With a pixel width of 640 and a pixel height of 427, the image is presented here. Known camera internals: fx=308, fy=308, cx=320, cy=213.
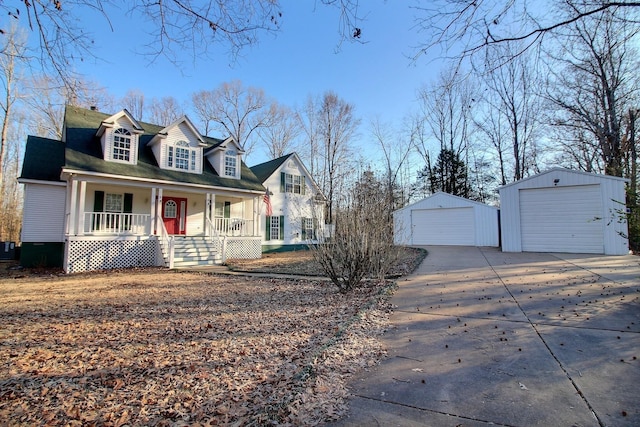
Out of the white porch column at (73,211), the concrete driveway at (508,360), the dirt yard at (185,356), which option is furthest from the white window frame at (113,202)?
the concrete driveway at (508,360)

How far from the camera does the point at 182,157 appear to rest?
15062mm

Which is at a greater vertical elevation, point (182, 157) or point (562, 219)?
point (182, 157)

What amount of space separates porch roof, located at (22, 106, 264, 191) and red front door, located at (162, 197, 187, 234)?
1.65m

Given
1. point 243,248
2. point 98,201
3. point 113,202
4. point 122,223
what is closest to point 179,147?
point 113,202

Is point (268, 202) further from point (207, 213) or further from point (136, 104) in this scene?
point (136, 104)

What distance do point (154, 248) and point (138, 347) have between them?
10.4 meters

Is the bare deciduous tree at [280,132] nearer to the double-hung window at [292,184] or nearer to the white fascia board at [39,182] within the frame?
the double-hung window at [292,184]

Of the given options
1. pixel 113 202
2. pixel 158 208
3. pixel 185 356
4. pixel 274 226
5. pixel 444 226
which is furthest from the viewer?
pixel 274 226

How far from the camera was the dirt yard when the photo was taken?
7.99 feet

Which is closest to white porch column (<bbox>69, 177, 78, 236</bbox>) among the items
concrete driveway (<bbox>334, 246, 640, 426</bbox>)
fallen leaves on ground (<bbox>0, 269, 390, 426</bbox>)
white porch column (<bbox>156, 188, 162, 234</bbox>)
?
white porch column (<bbox>156, 188, 162, 234</bbox>)

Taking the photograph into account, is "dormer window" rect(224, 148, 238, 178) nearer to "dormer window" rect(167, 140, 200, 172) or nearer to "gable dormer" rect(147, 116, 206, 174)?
"gable dormer" rect(147, 116, 206, 174)

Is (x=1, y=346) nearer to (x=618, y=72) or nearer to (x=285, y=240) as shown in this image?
(x=285, y=240)

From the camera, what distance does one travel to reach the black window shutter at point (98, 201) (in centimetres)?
1338

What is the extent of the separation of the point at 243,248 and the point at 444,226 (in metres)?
11.8
